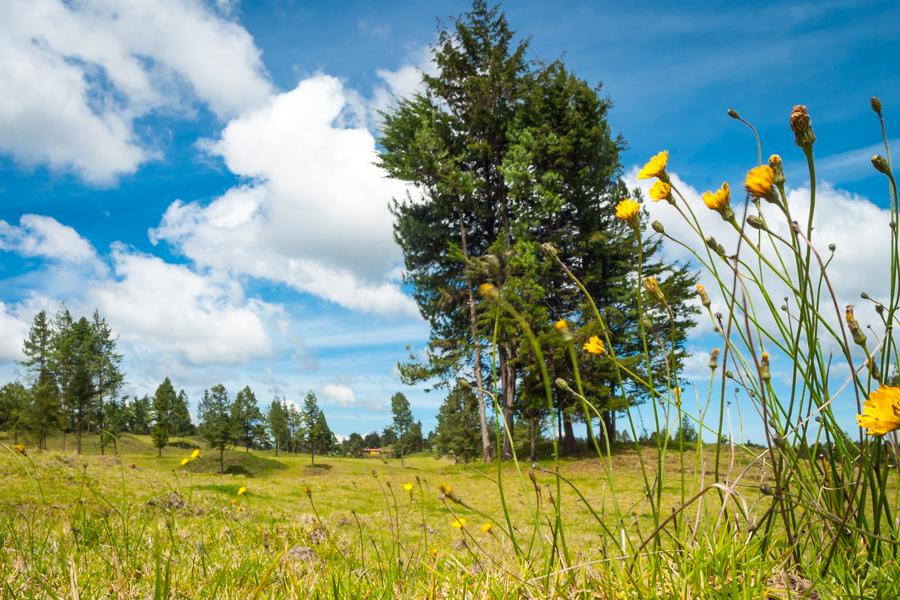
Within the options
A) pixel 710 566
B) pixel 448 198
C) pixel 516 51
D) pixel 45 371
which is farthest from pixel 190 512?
pixel 45 371

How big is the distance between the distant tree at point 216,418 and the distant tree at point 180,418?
7.47ft

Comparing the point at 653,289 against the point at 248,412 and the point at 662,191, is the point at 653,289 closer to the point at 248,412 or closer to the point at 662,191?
the point at 662,191

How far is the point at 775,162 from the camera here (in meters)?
1.06

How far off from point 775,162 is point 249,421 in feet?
215

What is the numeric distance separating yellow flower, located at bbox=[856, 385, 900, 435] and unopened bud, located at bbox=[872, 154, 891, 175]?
57cm

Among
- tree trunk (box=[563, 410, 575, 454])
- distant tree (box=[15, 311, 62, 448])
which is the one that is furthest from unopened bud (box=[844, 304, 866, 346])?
distant tree (box=[15, 311, 62, 448])

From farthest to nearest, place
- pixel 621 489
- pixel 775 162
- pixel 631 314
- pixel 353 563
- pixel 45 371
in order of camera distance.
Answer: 1. pixel 45 371
2. pixel 631 314
3. pixel 621 489
4. pixel 353 563
5. pixel 775 162

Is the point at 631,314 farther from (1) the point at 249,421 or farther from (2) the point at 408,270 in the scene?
(1) the point at 249,421

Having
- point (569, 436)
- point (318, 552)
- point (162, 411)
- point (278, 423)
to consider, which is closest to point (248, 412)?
point (278, 423)

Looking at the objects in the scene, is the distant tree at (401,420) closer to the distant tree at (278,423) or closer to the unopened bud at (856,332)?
the distant tree at (278,423)

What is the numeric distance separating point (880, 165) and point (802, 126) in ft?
0.73

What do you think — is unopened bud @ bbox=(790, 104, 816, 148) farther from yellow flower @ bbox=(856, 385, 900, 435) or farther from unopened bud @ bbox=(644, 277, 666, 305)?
yellow flower @ bbox=(856, 385, 900, 435)

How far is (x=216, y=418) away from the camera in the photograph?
52156 millimetres

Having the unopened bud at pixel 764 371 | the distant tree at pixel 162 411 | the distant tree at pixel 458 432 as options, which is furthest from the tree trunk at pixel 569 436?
the distant tree at pixel 162 411
